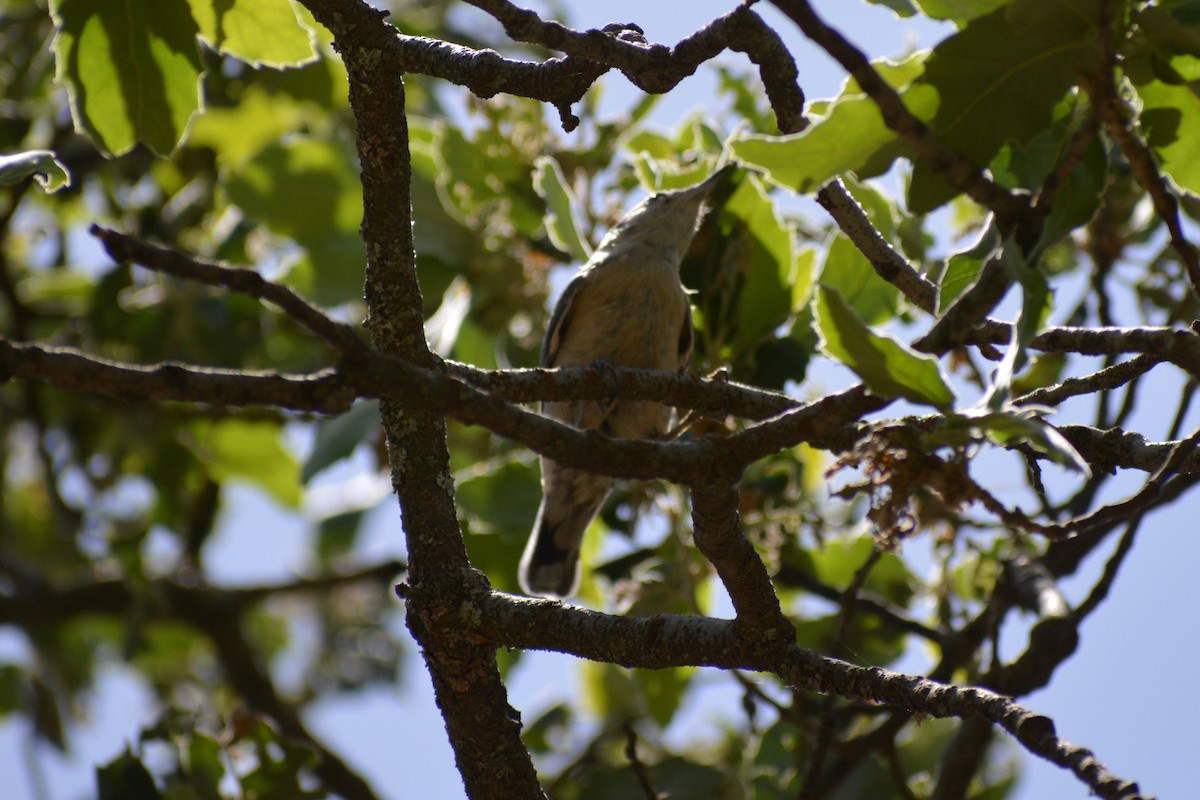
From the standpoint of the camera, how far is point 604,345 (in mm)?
4703

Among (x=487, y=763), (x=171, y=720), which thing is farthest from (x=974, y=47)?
(x=171, y=720)

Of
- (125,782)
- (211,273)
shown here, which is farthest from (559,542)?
(211,273)

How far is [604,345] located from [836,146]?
2919 mm

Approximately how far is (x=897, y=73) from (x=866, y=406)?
0.55 m

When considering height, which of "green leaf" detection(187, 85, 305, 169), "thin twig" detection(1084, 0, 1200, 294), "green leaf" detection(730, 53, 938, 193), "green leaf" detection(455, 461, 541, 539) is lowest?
"thin twig" detection(1084, 0, 1200, 294)

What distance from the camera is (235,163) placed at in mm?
6062

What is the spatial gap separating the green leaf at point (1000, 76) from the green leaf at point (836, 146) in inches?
1.6

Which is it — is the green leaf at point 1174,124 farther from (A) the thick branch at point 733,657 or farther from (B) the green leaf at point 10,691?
(B) the green leaf at point 10,691

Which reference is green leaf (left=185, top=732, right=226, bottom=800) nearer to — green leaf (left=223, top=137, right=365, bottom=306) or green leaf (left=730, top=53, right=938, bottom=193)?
green leaf (left=223, top=137, right=365, bottom=306)

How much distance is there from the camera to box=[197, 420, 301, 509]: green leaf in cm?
620

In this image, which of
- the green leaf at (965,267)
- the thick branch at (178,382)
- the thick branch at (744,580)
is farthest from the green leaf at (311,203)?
the thick branch at (178,382)

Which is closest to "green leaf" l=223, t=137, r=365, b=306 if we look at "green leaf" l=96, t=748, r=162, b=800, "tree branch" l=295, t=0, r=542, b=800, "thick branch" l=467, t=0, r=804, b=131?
"green leaf" l=96, t=748, r=162, b=800

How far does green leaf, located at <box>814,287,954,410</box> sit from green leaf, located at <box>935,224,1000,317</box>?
0.21 m

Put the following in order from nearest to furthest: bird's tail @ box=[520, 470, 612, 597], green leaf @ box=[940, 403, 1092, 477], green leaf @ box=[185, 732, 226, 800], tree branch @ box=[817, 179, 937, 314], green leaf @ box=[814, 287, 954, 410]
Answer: green leaf @ box=[940, 403, 1092, 477] < green leaf @ box=[814, 287, 954, 410] < tree branch @ box=[817, 179, 937, 314] < green leaf @ box=[185, 732, 226, 800] < bird's tail @ box=[520, 470, 612, 597]
